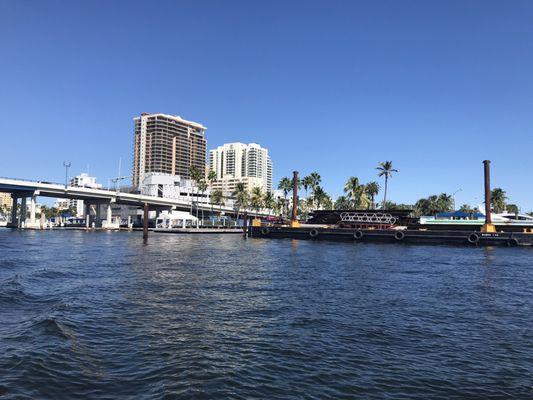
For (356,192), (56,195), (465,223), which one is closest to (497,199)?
(356,192)

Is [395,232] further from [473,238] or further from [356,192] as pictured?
[356,192]

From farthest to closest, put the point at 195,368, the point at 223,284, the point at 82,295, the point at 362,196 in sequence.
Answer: the point at 362,196 → the point at 223,284 → the point at 82,295 → the point at 195,368

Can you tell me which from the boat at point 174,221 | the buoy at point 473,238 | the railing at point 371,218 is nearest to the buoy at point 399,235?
the buoy at point 473,238

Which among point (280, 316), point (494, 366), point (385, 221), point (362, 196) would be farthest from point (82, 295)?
point (362, 196)

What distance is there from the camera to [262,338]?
514 inches

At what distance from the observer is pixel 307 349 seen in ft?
39.7

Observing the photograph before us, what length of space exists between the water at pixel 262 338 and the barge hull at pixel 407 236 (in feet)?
139

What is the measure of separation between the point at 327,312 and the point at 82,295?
11.8 m

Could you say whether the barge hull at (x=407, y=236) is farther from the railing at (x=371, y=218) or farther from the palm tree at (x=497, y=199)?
the palm tree at (x=497, y=199)

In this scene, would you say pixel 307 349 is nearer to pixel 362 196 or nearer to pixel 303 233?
pixel 303 233

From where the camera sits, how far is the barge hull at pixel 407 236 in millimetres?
63250

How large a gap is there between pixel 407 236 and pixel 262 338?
6105 centimetres

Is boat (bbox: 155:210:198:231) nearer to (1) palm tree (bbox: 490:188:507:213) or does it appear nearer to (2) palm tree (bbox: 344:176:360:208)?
(2) palm tree (bbox: 344:176:360:208)

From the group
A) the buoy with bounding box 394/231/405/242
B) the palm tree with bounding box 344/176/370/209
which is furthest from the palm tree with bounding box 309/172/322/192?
the buoy with bounding box 394/231/405/242
